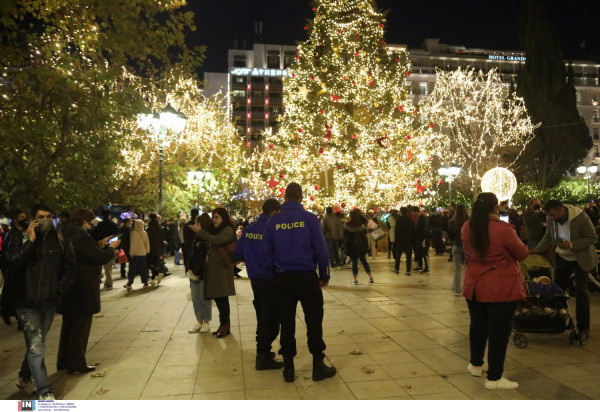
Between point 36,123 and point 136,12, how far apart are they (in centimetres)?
284

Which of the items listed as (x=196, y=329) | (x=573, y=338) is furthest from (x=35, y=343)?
(x=573, y=338)

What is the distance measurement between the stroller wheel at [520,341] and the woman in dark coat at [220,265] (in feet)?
12.0

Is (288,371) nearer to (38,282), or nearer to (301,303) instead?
(301,303)

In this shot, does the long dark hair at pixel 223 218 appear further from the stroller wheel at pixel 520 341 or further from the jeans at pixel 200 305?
the stroller wheel at pixel 520 341

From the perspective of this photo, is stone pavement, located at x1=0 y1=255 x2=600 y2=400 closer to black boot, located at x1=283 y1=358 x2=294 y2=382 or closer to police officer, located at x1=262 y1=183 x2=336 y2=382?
black boot, located at x1=283 y1=358 x2=294 y2=382

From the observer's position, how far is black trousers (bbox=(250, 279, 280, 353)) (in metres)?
5.40

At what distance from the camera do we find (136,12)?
9555mm

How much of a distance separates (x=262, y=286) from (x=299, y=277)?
110cm

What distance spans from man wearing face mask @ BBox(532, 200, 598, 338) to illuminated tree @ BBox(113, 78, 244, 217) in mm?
20453

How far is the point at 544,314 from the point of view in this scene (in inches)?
240

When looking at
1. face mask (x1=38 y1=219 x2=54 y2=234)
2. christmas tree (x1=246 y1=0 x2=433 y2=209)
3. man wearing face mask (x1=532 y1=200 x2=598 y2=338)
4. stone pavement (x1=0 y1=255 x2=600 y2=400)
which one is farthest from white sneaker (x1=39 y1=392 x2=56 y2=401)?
christmas tree (x1=246 y1=0 x2=433 y2=209)

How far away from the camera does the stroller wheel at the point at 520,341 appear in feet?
19.8
